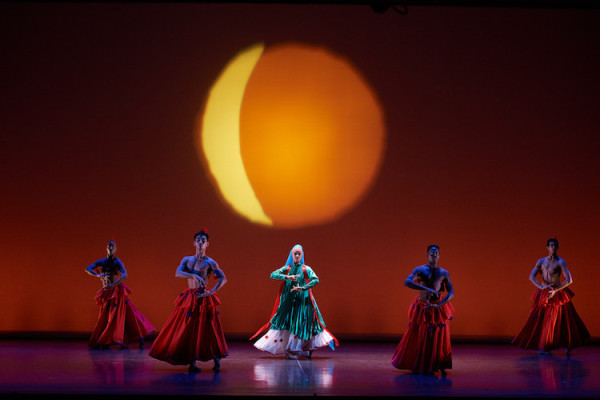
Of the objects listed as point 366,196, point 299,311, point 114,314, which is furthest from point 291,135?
point 114,314

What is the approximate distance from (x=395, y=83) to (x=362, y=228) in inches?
83.4

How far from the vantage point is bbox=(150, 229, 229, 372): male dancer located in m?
6.32

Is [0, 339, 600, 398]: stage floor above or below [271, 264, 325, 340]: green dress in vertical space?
below

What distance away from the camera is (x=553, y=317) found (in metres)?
8.08

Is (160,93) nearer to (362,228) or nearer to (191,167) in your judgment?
(191,167)

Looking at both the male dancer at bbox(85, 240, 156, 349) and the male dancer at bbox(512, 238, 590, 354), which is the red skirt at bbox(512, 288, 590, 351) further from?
the male dancer at bbox(85, 240, 156, 349)

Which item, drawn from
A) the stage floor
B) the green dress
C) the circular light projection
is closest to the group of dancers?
the green dress

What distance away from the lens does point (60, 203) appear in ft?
31.0

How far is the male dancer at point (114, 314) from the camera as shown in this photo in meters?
8.11

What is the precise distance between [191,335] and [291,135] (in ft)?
12.7

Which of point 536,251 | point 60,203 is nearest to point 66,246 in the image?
point 60,203

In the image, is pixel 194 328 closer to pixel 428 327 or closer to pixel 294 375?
pixel 294 375

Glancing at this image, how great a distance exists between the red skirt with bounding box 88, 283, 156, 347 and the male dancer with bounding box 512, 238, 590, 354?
4.73m

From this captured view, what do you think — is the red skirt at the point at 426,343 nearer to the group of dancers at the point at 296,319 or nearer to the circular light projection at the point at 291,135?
the group of dancers at the point at 296,319
